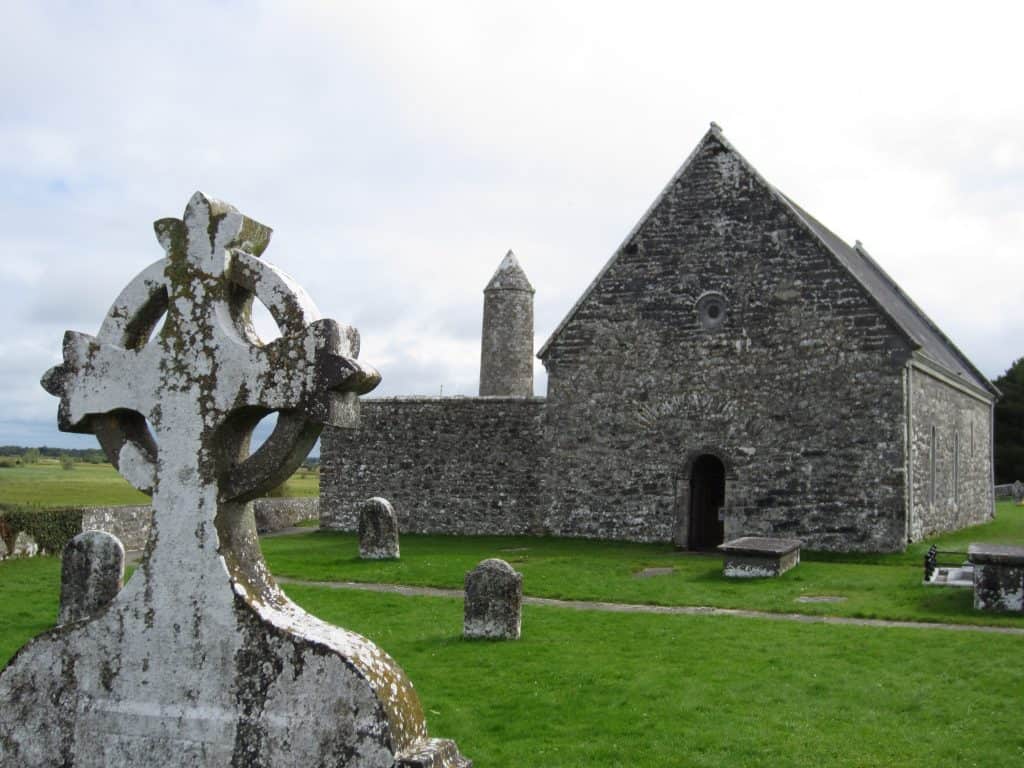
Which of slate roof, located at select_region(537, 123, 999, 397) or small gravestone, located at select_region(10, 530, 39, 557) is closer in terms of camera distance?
small gravestone, located at select_region(10, 530, 39, 557)

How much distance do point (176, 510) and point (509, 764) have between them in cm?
360

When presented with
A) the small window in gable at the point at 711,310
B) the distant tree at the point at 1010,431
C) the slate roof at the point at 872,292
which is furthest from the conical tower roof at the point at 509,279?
the distant tree at the point at 1010,431

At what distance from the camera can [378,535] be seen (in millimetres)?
18672

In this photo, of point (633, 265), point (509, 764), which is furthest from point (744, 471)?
point (509, 764)

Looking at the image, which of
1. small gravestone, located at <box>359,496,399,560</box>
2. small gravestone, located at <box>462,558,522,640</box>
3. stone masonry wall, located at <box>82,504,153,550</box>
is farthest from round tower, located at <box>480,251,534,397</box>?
small gravestone, located at <box>462,558,522,640</box>

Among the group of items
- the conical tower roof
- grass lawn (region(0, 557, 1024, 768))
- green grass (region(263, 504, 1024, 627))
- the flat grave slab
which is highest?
the conical tower roof

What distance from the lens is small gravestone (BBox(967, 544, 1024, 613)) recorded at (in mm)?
12898

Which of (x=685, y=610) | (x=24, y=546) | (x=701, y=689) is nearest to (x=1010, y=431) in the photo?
(x=685, y=610)

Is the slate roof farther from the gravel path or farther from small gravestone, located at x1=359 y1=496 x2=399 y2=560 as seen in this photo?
A: the gravel path

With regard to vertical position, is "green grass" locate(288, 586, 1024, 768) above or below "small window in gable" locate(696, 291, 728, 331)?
below

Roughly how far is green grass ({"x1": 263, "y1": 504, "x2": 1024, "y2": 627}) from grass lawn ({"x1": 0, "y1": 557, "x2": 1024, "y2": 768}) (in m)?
1.59

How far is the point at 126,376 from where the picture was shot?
465 centimetres

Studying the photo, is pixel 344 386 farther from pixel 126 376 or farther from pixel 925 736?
pixel 925 736

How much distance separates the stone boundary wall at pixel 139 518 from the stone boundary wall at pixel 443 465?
2968 mm
